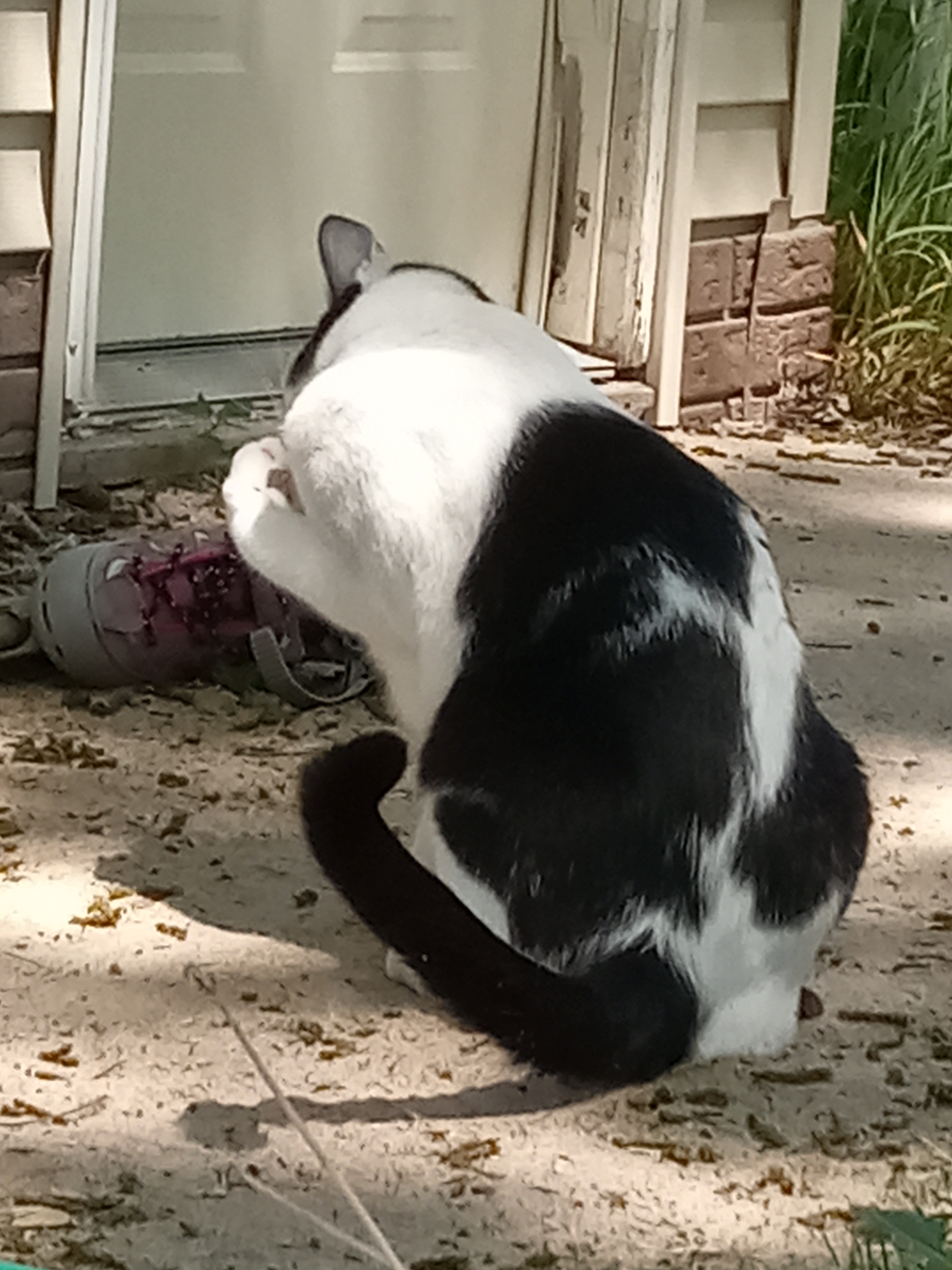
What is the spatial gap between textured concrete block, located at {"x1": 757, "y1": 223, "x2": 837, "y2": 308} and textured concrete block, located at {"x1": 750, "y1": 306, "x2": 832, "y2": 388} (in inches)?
1.4

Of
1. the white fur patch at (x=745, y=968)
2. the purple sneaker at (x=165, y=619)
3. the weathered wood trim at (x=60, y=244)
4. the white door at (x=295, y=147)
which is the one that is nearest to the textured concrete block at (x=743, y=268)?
the white door at (x=295, y=147)

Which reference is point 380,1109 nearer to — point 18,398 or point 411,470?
point 411,470

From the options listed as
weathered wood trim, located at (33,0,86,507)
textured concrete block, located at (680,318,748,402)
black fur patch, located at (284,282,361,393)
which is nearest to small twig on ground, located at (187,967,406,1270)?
black fur patch, located at (284,282,361,393)

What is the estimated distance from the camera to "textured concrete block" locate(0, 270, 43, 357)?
146 inches

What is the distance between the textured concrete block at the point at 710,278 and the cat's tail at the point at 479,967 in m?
2.85

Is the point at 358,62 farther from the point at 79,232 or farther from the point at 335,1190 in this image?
the point at 335,1190

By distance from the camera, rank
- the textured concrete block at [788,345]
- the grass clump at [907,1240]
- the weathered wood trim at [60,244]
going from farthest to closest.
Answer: the textured concrete block at [788,345] → the weathered wood trim at [60,244] → the grass clump at [907,1240]

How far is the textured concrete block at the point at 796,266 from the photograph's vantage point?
4.82 metres

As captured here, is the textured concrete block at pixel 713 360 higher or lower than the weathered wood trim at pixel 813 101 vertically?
lower

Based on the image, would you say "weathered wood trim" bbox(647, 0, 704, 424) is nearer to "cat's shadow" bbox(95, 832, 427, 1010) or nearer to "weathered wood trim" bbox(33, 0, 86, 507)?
"weathered wood trim" bbox(33, 0, 86, 507)

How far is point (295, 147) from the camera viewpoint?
431 centimetres

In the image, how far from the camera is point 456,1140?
202cm

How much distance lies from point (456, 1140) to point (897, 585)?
6.96ft

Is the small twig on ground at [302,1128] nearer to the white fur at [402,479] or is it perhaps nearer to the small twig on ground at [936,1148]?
the white fur at [402,479]
